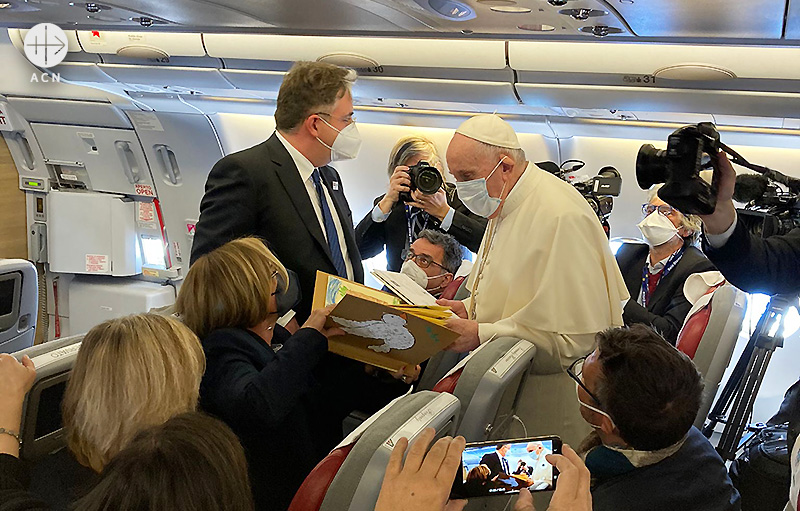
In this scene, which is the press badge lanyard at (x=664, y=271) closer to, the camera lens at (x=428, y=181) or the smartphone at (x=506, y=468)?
the camera lens at (x=428, y=181)

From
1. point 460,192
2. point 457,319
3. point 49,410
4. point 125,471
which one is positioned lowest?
point 49,410

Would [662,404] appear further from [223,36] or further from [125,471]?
[223,36]

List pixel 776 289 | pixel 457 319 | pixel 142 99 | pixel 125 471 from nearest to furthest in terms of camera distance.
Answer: pixel 125 471 → pixel 776 289 → pixel 457 319 → pixel 142 99

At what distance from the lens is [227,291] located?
87.1 inches

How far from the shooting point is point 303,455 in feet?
7.76

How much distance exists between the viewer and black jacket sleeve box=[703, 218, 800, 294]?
2123 millimetres

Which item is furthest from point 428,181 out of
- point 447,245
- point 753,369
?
point 753,369

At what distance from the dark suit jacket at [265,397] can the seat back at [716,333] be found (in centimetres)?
A: 176

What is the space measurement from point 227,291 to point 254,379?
1.01 ft

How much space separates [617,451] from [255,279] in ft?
3.81

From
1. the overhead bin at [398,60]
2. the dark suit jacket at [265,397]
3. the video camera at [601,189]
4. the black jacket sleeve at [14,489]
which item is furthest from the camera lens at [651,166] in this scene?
the overhead bin at [398,60]

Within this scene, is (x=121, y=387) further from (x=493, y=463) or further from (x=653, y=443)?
(x=653, y=443)

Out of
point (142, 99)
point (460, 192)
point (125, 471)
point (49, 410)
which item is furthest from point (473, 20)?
point (142, 99)

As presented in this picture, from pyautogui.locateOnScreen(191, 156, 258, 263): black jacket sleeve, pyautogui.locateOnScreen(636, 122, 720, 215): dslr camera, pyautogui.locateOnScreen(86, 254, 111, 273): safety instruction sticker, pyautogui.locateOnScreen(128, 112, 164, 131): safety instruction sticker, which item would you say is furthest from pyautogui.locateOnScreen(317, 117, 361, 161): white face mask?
pyautogui.locateOnScreen(86, 254, 111, 273): safety instruction sticker
